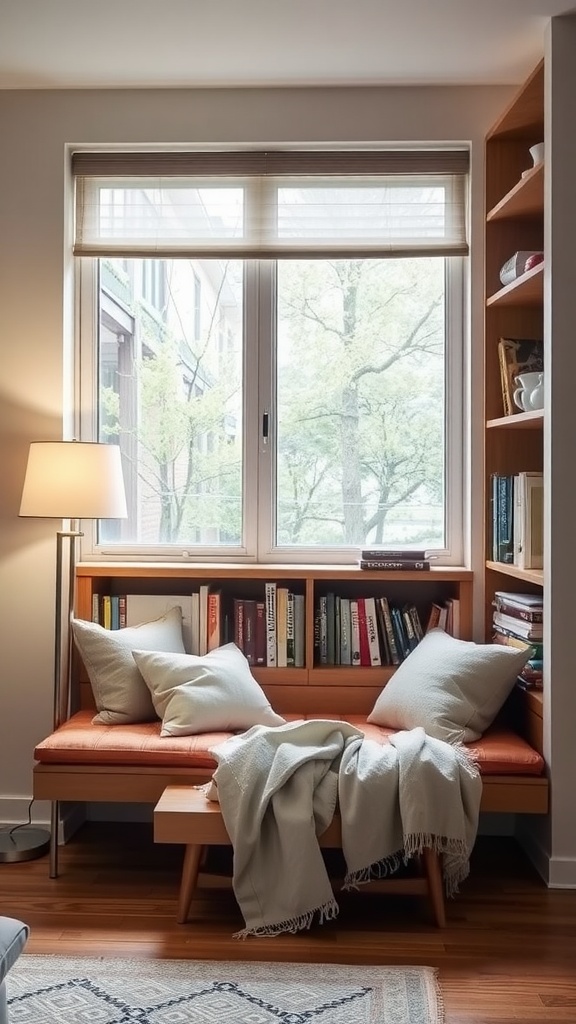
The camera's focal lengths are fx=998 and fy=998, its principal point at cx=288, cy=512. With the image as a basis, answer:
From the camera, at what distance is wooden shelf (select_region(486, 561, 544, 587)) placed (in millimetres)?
3285

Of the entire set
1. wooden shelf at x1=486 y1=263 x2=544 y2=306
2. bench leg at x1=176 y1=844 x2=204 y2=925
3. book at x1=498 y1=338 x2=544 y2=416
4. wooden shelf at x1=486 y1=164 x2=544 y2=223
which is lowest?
bench leg at x1=176 y1=844 x2=204 y2=925

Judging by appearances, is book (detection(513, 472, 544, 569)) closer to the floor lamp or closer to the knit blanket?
the knit blanket

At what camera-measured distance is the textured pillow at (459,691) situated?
3309 mm

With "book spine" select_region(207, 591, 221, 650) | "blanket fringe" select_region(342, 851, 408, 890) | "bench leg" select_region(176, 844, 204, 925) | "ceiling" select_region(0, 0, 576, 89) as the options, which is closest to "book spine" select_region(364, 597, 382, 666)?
"book spine" select_region(207, 591, 221, 650)

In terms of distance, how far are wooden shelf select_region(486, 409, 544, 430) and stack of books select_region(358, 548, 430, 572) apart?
549mm

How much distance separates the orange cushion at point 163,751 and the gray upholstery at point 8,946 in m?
1.21

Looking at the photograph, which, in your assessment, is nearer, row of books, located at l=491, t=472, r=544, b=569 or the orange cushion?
the orange cushion

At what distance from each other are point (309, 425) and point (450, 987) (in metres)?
2.11

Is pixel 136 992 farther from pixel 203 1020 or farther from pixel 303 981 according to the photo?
pixel 303 981

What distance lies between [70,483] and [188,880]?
1363 mm

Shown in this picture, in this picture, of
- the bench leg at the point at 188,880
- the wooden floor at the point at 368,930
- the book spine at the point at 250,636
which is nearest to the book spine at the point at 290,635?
the book spine at the point at 250,636

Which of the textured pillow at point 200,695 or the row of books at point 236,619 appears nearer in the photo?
the textured pillow at point 200,695

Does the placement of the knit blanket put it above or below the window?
below

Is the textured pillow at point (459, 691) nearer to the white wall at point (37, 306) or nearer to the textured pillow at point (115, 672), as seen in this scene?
the white wall at point (37, 306)
